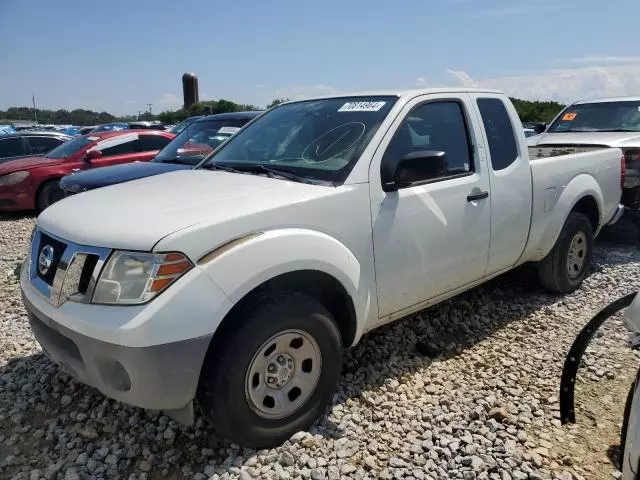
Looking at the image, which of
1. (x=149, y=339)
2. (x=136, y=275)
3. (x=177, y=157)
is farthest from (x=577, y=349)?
(x=177, y=157)

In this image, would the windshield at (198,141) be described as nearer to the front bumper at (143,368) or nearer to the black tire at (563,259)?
the black tire at (563,259)

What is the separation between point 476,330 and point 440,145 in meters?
1.66

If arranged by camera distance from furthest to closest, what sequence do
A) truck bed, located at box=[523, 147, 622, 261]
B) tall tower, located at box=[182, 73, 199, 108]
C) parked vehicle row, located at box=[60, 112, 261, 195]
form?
1. tall tower, located at box=[182, 73, 199, 108]
2. parked vehicle row, located at box=[60, 112, 261, 195]
3. truck bed, located at box=[523, 147, 622, 261]

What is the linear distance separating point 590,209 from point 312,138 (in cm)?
333

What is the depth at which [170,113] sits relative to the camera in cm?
4481

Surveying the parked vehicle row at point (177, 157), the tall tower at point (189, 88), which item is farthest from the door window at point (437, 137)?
the tall tower at point (189, 88)

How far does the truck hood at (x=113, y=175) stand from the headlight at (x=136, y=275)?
11.5 ft

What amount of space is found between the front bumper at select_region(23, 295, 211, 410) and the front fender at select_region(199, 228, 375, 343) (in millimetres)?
298

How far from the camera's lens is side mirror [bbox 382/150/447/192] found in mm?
3061

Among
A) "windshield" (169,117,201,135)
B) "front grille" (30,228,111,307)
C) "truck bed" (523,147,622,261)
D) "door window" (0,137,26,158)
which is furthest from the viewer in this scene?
"door window" (0,137,26,158)

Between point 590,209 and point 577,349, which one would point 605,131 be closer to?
point 590,209

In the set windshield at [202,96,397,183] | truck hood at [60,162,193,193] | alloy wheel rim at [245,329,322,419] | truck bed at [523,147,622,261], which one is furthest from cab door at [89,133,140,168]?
alloy wheel rim at [245,329,322,419]

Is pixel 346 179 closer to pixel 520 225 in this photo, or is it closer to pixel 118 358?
pixel 118 358

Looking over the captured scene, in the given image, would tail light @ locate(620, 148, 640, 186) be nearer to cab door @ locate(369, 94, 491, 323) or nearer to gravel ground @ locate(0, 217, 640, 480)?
gravel ground @ locate(0, 217, 640, 480)
